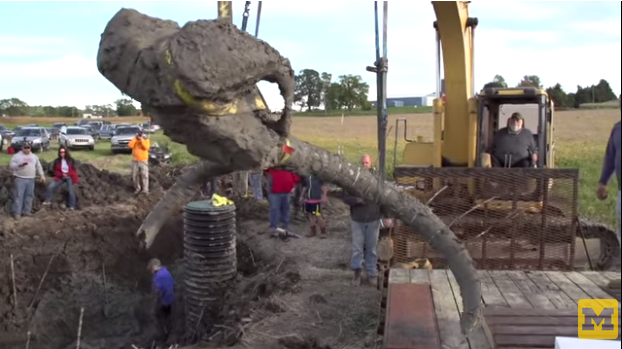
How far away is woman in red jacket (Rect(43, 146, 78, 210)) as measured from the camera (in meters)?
12.5

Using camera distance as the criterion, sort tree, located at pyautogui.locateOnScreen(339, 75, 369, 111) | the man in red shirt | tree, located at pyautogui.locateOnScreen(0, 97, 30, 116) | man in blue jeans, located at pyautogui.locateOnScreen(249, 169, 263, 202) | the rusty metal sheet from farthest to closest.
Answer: tree, located at pyautogui.locateOnScreen(0, 97, 30, 116)
tree, located at pyautogui.locateOnScreen(339, 75, 369, 111)
man in blue jeans, located at pyautogui.locateOnScreen(249, 169, 263, 202)
the man in red shirt
the rusty metal sheet

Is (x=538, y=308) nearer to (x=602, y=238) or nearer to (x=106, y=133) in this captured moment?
(x=602, y=238)

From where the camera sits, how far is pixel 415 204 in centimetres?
342

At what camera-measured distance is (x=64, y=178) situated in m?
12.6

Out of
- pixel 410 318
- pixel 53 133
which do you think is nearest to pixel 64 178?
pixel 410 318

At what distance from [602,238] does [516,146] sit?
2.84 m

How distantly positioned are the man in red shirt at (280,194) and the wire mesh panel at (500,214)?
354 cm

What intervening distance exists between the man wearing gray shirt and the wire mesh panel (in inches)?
313

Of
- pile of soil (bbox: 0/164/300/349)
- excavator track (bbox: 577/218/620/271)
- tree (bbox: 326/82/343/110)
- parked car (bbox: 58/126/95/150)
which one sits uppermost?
tree (bbox: 326/82/343/110)

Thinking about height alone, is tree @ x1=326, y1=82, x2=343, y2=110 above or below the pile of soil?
above

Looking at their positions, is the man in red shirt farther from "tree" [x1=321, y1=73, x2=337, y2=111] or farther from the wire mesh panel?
the wire mesh panel

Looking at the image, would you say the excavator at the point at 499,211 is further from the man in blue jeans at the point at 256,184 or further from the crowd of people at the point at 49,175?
the crowd of people at the point at 49,175

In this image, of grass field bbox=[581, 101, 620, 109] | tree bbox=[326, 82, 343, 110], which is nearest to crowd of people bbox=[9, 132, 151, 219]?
tree bbox=[326, 82, 343, 110]

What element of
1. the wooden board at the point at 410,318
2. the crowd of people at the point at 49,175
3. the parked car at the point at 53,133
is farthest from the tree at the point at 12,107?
the wooden board at the point at 410,318
